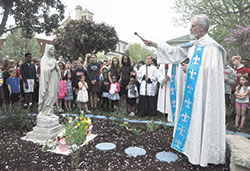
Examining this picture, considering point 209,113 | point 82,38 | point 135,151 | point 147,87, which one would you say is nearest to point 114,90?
point 147,87

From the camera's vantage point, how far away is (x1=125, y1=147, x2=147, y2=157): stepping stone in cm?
405

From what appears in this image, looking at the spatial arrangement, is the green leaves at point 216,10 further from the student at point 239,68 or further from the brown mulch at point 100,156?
the brown mulch at point 100,156

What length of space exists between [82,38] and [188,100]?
24044 mm

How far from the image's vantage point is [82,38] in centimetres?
2566

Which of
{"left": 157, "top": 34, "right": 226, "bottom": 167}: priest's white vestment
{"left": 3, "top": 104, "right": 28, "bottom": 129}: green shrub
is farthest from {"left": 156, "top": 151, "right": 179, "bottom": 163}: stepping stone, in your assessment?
{"left": 3, "top": 104, "right": 28, "bottom": 129}: green shrub

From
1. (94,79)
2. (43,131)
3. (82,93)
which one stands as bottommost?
(43,131)

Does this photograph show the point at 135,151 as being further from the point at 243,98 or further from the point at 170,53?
the point at 243,98

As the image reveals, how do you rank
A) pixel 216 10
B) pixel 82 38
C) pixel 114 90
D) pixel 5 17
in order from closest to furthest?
pixel 114 90, pixel 5 17, pixel 216 10, pixel 82 38

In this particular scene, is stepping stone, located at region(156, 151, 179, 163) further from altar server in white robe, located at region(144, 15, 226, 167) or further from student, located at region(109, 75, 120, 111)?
student, located at region(109, 75, 120, 111)

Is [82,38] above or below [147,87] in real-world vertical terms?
above

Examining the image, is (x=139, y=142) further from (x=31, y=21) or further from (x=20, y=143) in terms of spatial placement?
(x=31, y=21)

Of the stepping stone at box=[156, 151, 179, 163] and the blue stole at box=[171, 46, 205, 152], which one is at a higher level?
the blue stole at box=[171, 46, 205, 152]

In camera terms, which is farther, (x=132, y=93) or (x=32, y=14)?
(x=32, y=14)

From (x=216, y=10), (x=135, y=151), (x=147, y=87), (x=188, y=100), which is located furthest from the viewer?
(x=216, y=10)
